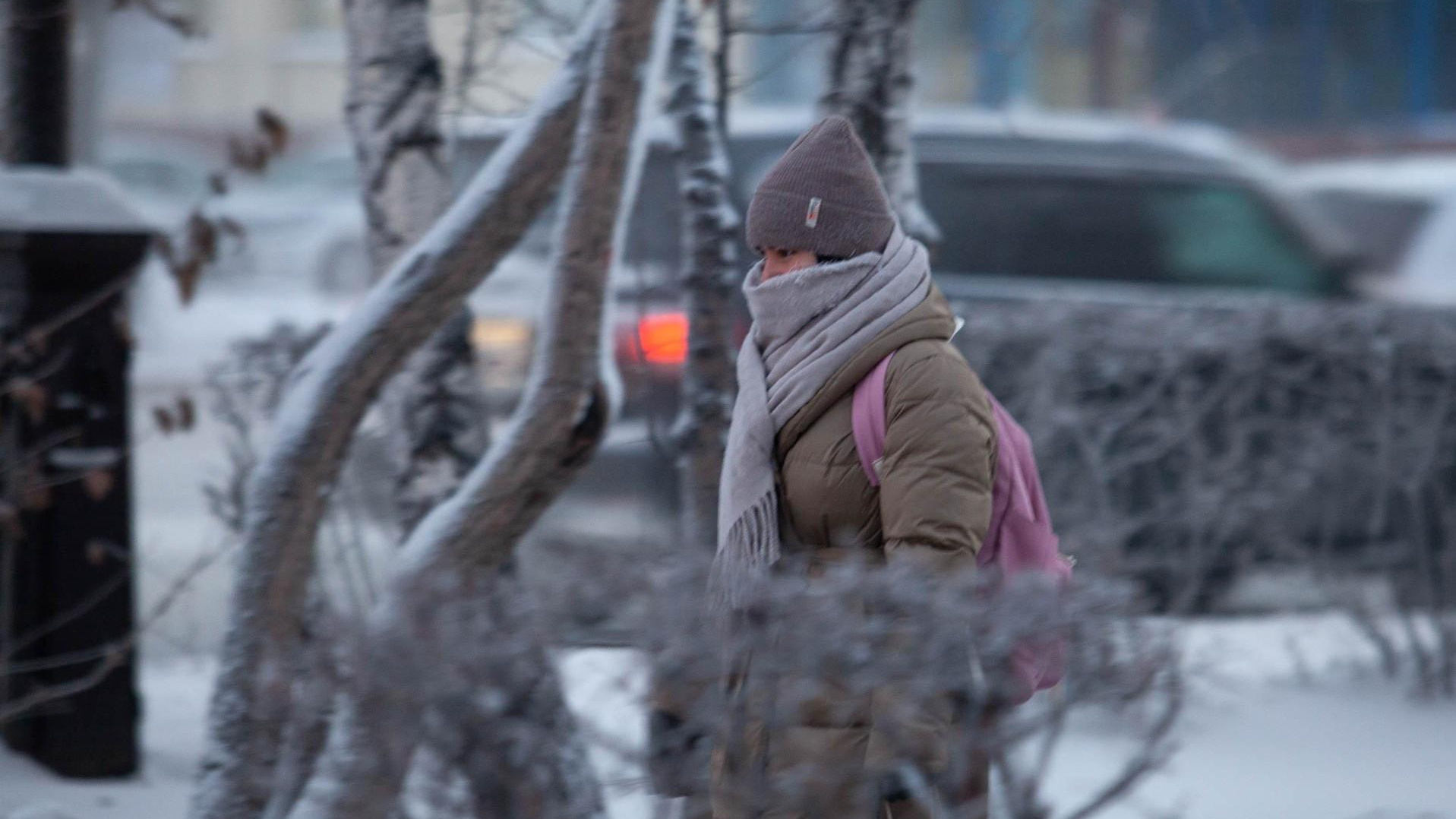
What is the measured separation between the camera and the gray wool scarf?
8.35 feet

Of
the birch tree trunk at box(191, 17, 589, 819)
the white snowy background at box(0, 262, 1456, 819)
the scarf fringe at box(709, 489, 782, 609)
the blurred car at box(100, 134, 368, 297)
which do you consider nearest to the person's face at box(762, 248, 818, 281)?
the scarf fringe at box(709, 489, 782, 609)

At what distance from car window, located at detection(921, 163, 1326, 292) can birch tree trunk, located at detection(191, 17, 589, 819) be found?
442 centimetres

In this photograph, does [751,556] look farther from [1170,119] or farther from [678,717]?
[1170,119]

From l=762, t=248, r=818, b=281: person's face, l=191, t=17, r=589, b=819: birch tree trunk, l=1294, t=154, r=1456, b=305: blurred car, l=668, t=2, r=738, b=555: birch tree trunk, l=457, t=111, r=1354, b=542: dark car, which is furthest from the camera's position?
l=1294, t=154, r=1456, b=305: blurred car

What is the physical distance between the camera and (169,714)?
4.80m

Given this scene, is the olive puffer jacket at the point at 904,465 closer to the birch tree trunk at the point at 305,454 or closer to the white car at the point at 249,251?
the birch tree trunk at the point at 305,454

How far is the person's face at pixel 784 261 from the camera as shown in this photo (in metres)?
2.62

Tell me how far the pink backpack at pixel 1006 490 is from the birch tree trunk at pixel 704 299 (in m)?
0.97

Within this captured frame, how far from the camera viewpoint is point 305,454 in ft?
9.05

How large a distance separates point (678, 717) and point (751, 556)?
0.59 m

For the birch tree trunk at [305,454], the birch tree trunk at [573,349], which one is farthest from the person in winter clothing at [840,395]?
the birch tree trunk at [305,454]

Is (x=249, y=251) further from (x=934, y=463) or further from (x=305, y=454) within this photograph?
(x=934, y=463)

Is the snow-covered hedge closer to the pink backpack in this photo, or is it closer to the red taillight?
the red taillight

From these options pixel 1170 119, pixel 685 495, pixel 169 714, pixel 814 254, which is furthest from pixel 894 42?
pixel 1170 119
